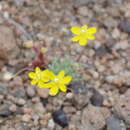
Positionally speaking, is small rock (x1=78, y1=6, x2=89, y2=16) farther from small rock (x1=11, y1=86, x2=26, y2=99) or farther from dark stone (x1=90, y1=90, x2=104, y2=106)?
small rock (x1=11, y1=86, x2=26, y2=99)

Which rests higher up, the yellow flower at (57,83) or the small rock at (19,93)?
the yellow flower at (57,83)

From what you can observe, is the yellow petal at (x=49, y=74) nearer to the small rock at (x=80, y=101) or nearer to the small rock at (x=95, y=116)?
the small rock at (x=80, y=101)

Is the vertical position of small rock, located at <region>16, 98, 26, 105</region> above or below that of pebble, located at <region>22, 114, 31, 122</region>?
above

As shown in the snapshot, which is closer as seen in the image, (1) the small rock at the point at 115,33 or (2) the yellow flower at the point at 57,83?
(2) the yellow flower at the point at 57,83

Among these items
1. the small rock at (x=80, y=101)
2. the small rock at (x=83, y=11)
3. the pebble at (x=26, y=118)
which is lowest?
the pebble at (x=26, y=118)

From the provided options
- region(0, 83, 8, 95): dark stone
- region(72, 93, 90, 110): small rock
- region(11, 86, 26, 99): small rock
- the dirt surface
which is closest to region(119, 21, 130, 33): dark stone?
the dirt surface

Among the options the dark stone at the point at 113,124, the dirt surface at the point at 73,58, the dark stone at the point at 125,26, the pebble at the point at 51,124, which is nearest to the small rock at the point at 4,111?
the dirt surface at the point at 73,58

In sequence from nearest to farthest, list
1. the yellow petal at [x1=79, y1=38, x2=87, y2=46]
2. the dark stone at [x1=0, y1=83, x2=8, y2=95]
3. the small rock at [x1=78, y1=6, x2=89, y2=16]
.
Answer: the yellow petal at [x1=79, y1=38, x2=87, y2=46] < the dark stone at [x1=0, y1=83, x2=8, y2=95] < the small rock at [x1=78, y1=6, x2=89, y2=16]
